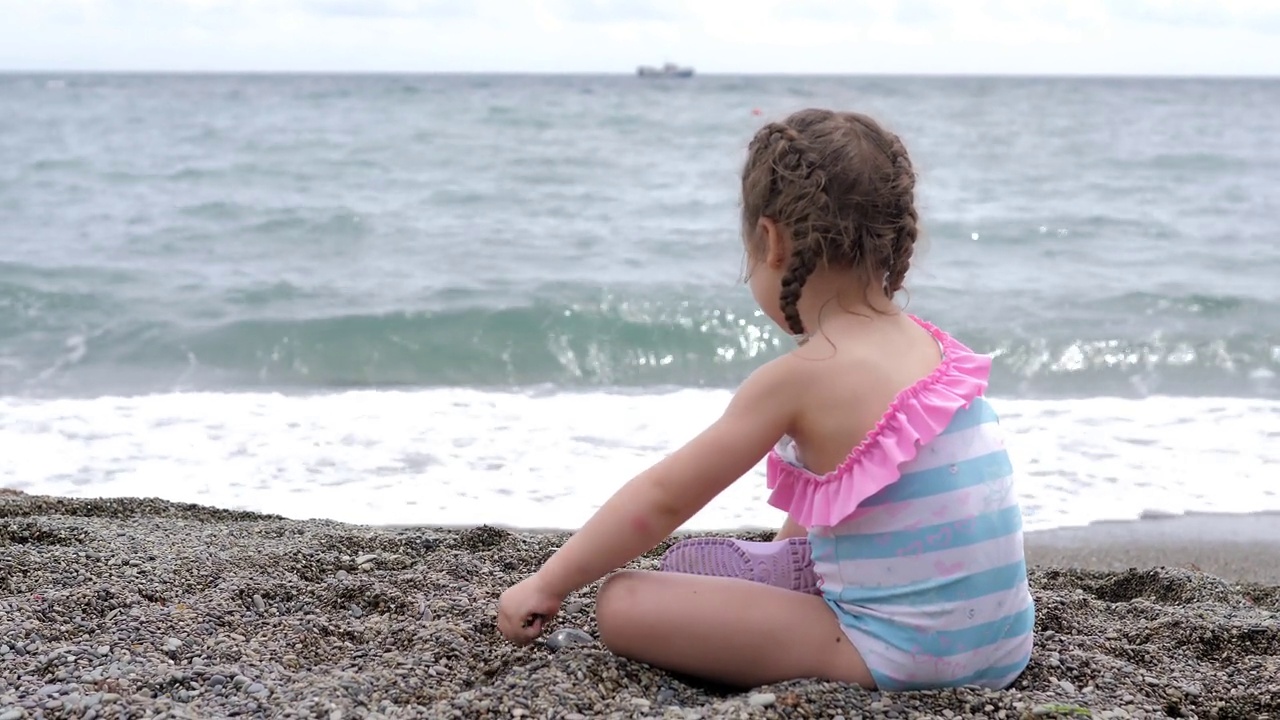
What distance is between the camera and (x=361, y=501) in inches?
194

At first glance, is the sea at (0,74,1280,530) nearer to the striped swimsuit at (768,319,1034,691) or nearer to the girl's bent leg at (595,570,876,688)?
the striped swimsuit at (768,319,1034,691)

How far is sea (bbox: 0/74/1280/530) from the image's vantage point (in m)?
5.29

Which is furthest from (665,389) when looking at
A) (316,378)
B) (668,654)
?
(668,654)

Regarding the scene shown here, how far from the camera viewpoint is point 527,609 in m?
2.38

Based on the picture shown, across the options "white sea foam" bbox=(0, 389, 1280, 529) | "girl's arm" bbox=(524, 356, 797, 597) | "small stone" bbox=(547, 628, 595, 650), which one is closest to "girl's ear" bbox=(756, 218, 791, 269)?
"girl's arm" bbox=(524, 356, 797, 597)

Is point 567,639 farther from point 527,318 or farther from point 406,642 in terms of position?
point 527,318

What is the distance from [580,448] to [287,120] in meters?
23.9

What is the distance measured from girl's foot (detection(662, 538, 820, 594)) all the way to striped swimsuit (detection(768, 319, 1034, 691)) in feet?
0.51

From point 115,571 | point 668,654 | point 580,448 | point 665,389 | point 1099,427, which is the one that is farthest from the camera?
point 665,389

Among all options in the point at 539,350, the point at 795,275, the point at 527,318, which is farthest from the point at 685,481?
the point at 527,318

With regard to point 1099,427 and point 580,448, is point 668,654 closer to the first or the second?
point 580,448

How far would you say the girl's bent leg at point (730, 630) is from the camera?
2271 millimetres

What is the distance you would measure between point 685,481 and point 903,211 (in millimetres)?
664

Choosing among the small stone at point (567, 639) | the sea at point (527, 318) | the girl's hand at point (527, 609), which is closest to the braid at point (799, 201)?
the sea at point (527, 318)
